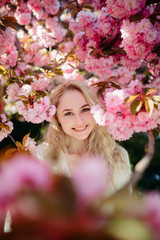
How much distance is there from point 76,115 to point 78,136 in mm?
170

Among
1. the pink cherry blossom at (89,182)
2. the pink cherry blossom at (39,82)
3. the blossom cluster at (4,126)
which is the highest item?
the pink cherry blossom at (39,82)

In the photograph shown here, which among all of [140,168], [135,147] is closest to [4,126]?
[140,168]

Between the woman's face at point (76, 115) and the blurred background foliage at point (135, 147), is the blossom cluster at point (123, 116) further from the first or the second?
the blurred background foliage at point (135, 147)

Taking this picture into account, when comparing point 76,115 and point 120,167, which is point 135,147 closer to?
point 120,167

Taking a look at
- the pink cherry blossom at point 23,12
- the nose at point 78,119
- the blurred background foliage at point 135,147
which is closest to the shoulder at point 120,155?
the nose at point 78,119

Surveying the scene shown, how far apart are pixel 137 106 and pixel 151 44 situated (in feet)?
2.03

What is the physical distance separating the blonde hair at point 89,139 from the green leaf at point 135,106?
848 mm

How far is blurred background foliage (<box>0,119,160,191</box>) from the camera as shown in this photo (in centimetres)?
354

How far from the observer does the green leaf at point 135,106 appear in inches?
41.0

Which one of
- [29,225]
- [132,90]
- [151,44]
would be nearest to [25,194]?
[29,225]

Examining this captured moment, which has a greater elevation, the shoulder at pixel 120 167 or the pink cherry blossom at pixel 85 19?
the pink cherry blossom at pixel 85 19

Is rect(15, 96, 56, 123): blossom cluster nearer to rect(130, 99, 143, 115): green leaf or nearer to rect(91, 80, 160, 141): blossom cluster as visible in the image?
rect(91, 80, 160, 141): blossom cluster

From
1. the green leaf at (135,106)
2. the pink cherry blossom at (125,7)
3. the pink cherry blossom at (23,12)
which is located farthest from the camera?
the pink cherry blossom at (23,12)

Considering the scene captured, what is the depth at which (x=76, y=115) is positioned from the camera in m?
1.81
